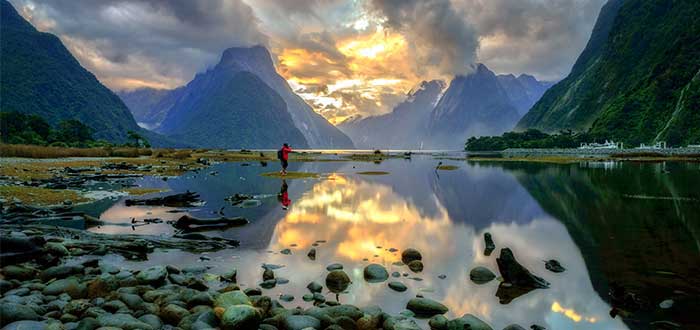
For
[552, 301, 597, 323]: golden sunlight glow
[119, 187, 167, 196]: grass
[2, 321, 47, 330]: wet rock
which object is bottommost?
[119, 187, 167, 196]: grass

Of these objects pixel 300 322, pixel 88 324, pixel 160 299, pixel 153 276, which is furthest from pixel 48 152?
pixel 300 322

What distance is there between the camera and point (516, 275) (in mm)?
13797

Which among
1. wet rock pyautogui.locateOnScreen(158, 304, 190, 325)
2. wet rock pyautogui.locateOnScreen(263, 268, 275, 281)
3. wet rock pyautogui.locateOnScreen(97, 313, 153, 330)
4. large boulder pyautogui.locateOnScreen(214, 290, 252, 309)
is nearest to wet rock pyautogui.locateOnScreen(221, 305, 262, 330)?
large boulder pyautogui.locateOnScreen(214, 290, 252, 309)

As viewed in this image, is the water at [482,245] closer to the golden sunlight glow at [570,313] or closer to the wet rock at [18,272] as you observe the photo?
the golden sunlight glow at [570,313]

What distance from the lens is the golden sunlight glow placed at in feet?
35.9

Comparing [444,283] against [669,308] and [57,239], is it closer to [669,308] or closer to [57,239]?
[669,308]

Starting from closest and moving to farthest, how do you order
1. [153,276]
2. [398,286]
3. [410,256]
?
[153,276]
[398,286]
[410,256]

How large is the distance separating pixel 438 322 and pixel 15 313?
9787 millimetres

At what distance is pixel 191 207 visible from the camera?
29.3 meters

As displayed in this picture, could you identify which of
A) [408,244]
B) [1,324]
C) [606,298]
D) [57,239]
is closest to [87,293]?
[1,324]

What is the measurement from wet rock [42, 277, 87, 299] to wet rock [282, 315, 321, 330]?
624 centimetres

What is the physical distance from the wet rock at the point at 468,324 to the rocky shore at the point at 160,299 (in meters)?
0.02

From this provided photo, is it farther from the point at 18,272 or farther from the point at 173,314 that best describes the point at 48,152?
the point at 173,314

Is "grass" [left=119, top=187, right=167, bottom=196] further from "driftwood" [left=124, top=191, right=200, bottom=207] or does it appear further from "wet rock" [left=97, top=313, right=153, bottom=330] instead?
"wet rock" [left=97, top=313, right=153, bottom=330]
